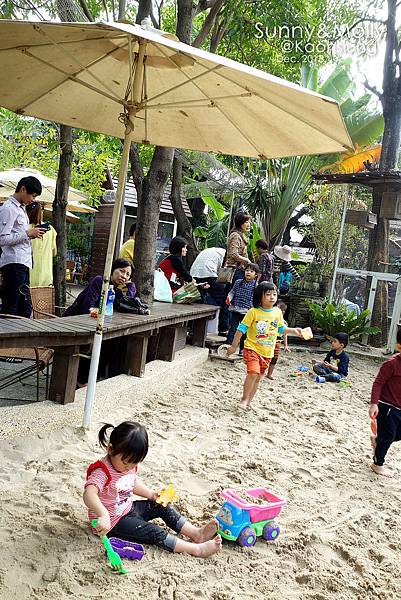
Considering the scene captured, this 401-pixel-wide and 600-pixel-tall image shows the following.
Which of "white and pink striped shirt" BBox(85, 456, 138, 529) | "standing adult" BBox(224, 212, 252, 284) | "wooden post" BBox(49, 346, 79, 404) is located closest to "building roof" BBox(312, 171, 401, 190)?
"standing adult" BBox(224, 212, 252, 284)

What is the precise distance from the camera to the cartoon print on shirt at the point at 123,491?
9.06ft

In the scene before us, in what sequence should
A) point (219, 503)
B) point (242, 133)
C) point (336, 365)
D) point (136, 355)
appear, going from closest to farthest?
1. point (219, 503)
2. point (242, 133)
3. point (136, 355)
4. point (336, 365)

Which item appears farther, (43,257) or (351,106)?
(351,106)

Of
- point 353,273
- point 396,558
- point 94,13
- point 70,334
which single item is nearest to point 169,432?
point 70,334

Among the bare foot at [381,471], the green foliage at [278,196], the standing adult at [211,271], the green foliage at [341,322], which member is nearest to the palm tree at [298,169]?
the green foliage at [278,196]

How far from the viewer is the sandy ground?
2.52 meters

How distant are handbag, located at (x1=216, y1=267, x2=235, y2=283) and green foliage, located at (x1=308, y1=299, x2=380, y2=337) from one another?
2825 millimetres

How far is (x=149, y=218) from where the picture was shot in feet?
22.3

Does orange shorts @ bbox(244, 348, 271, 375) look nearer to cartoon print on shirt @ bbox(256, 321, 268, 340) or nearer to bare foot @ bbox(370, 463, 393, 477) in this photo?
cartoon print on shirt @ bbox(256, 321, 268, 340)

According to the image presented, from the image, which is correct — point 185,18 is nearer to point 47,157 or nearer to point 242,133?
point 242,133

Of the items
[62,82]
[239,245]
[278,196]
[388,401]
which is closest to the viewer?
[388,401]

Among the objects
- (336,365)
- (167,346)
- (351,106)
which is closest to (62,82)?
(167,346)

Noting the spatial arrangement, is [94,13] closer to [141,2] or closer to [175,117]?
[141,2]

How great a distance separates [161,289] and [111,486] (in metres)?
5.16
